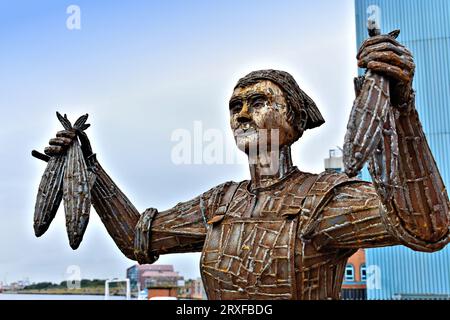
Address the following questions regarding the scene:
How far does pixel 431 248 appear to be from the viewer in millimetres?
2213

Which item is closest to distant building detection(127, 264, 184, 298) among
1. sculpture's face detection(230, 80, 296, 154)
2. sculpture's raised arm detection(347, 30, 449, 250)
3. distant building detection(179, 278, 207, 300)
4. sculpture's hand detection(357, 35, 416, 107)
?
distant building detection(179, 278, 207, 300)

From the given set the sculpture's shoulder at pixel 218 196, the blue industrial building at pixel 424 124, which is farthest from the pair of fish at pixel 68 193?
the blue industrial building at pixel 424 124

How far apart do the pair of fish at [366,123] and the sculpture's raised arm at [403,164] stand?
10mm

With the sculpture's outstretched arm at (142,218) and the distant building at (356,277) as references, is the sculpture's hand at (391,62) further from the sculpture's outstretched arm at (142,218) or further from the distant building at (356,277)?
the distant building at (356,277)

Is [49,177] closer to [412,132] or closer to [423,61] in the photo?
[412,132]

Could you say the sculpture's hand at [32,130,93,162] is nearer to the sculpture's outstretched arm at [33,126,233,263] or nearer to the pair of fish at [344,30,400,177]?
the sculpture's outstretched arm at [33,126,233,263]

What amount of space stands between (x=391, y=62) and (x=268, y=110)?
75 cm

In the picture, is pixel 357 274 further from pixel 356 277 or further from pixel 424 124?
pixel 424 124

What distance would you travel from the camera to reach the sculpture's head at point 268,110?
2.72 meters

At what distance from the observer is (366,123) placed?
6.41ft

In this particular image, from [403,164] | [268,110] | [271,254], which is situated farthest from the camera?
[268,110]

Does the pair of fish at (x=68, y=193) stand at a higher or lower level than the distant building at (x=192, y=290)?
higher

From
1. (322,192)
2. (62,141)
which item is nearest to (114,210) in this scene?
(62,141)
